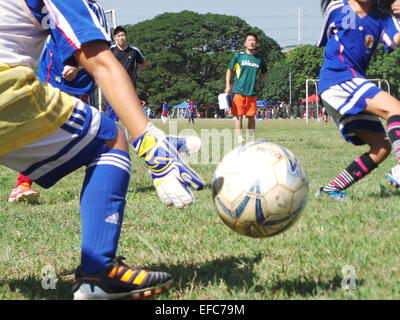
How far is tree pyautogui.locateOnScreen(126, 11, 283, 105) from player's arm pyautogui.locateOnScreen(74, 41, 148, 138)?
77800 millimetres

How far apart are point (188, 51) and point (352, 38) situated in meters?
82.4

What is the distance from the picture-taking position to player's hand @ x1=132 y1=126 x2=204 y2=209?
240cm

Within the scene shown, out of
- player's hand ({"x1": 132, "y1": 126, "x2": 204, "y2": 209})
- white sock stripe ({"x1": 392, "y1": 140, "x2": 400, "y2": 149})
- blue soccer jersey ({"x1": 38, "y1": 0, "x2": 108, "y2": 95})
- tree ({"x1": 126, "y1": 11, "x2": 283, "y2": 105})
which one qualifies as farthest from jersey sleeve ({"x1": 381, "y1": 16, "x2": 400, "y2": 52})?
tree ({"x1": 126, "y1": 11, "x2": 283, "y2": 105})

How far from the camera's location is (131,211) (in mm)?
5180

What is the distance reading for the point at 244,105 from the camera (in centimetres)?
1320

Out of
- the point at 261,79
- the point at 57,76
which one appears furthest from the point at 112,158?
the point at 261,79

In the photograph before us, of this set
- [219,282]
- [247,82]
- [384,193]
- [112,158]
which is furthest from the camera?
[247,82]

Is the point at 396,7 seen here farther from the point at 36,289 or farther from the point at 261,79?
the point at 261,79

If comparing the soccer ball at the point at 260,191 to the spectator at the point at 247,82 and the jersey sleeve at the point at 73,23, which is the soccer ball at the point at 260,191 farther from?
the spectator at the point at 247,82

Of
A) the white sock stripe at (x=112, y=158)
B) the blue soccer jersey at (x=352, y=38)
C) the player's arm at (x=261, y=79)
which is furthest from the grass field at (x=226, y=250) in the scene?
the player's arm at (x=261, y=79)

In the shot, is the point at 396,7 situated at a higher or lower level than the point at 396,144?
higher

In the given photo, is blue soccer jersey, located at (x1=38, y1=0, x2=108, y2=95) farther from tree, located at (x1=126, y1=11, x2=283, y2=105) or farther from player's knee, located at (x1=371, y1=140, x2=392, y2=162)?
tree, located at (x1=126, y1=11, x2=283, y2=105)

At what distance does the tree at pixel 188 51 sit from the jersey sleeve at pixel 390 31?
7500cm
